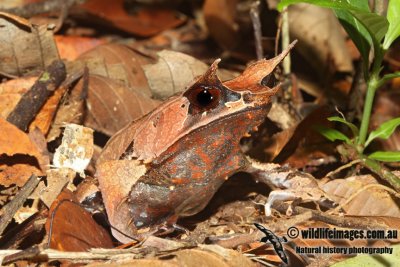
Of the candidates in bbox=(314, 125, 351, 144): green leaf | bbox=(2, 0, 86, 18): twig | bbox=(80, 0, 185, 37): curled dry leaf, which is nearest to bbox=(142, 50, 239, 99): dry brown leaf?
bbox=(314, 125, 351, 144): green leaf

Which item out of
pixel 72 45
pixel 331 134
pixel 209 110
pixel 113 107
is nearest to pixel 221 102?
pixel 209 110

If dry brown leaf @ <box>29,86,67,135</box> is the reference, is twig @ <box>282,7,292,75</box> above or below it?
above

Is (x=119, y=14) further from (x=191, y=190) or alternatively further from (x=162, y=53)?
(x=191, y=190)

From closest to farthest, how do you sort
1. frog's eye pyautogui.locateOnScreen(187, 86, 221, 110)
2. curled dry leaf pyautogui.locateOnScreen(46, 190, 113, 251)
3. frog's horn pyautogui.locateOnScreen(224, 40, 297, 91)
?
curled dry leaf pyautogui.locateOnScreen(46, 190, 113, 251) → frog's eye pyautogui.locateOnScreen(187, 86, 221, 110) → frog's horn pyautogui.locateOnScreen(224, 40, 297, 91)

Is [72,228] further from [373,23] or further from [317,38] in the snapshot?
[317,38]

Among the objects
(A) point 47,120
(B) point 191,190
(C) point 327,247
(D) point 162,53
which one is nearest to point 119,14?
(D) point 162,53

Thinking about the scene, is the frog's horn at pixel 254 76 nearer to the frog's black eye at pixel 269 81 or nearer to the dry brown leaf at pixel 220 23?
the frog's black eye at pixel 269 81

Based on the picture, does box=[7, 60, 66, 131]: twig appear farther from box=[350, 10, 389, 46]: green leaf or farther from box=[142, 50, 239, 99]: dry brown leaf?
box=[350, 10, 389, 46]: green leaf
